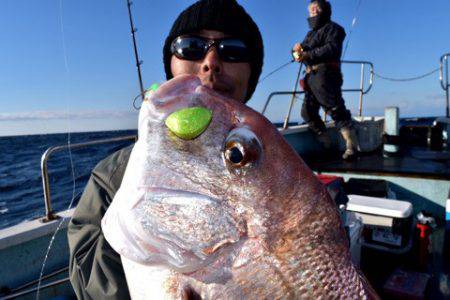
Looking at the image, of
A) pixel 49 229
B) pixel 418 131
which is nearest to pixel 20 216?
pixel 49 229

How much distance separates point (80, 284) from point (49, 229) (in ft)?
5.84

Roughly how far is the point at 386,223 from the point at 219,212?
3104 mm

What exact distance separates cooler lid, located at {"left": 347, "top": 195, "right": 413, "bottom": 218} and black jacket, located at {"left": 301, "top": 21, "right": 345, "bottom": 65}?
2551mm

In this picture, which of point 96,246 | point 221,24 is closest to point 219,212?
point 96,246

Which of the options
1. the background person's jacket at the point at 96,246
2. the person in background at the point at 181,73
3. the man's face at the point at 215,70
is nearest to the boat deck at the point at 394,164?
the person in background at the point at 181,73

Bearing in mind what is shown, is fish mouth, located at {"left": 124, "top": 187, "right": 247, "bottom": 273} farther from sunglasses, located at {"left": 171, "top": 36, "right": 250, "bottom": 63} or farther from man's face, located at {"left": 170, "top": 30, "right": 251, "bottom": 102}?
sunglasses, located at {"left": 171, "top": 36, "right": 250, "bottom": 63}

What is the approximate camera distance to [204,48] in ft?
5.45

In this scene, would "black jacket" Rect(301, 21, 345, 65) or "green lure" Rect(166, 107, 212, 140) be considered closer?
"green lure" Rect(166, 107, 212, 140)

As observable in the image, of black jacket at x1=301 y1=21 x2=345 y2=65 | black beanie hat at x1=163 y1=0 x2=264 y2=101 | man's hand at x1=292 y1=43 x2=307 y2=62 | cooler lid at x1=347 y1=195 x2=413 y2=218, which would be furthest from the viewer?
man's hand at x1=292 y1=43 x2=307 y2=62

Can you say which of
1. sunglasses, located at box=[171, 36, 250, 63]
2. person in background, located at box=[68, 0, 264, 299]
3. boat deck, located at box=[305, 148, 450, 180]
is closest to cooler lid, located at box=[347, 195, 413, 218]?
boat deck, located at box=[305, 148, 450, 180]

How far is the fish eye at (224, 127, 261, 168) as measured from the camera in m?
0.91

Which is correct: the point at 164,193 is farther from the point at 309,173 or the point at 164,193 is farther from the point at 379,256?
the point at 379,256

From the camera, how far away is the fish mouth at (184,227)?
2.91ft

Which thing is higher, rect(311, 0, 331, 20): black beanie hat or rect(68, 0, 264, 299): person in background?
rect(311, 0, 331, 20): black beanie hat
